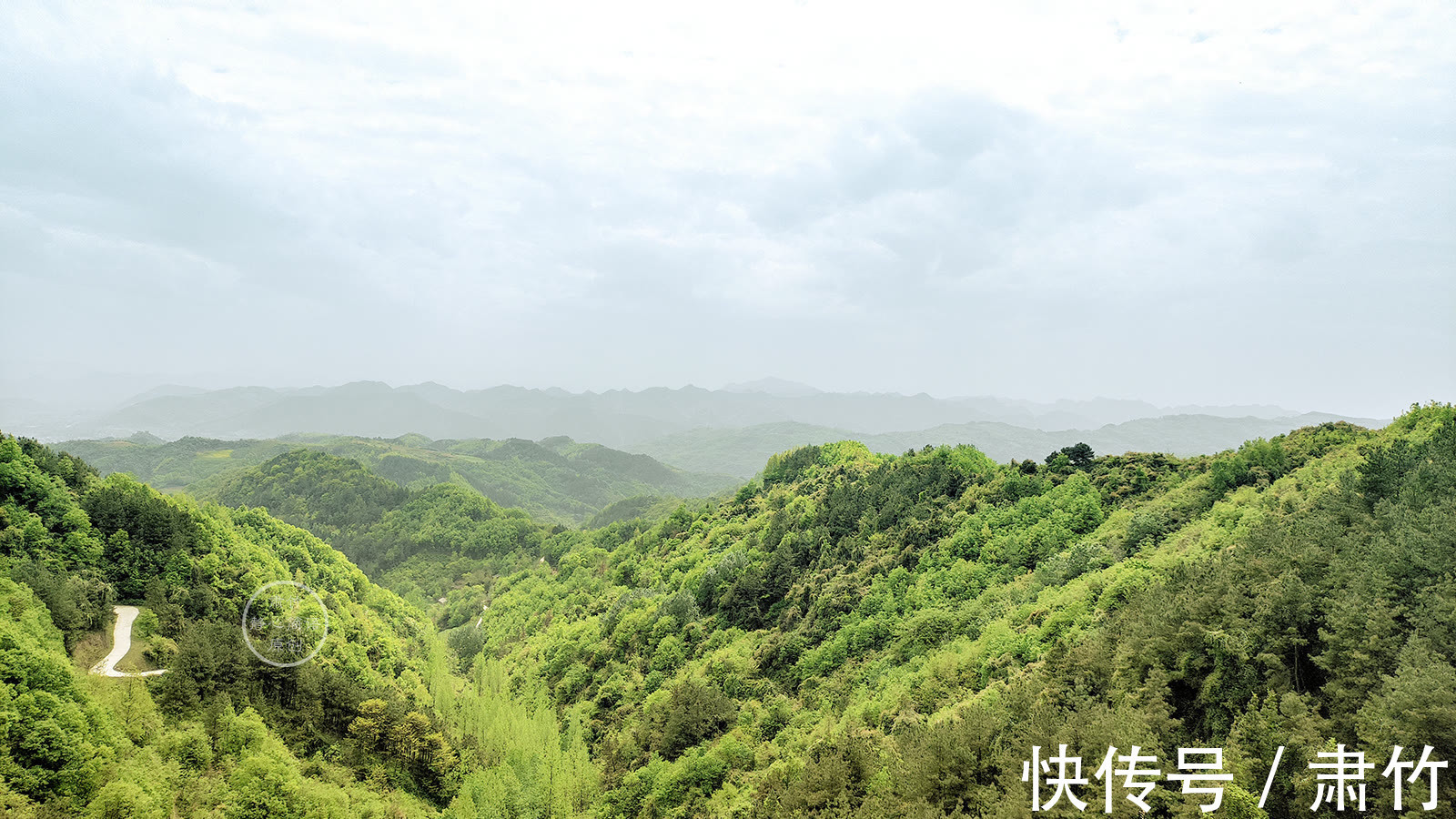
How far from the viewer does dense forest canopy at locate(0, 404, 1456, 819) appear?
1998cm

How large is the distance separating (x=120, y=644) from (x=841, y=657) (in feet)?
146

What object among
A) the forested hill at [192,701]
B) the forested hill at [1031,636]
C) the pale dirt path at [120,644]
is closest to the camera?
the forested hill at [1031,636]

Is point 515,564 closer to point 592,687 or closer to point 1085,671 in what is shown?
point 592,687

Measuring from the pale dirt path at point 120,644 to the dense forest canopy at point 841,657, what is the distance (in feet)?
5.17

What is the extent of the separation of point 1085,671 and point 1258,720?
22.2 ft

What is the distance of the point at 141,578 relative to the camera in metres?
44.0

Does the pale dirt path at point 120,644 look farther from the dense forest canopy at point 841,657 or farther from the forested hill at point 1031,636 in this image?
the forested hill at point 1031,636

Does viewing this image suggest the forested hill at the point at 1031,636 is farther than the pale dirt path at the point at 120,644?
No

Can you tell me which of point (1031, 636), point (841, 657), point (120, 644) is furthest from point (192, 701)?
point (1031, 636)

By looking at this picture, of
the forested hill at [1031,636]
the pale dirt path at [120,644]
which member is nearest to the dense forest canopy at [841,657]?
the forested hill at [1031,636]

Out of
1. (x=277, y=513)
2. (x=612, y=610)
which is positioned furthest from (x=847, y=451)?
(x=277, y=513)

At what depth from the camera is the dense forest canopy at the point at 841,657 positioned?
787 inches

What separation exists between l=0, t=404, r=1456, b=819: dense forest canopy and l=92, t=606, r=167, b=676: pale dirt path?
1576 millimetres

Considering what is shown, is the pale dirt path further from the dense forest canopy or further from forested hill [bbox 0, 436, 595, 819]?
the dense forest canopy
